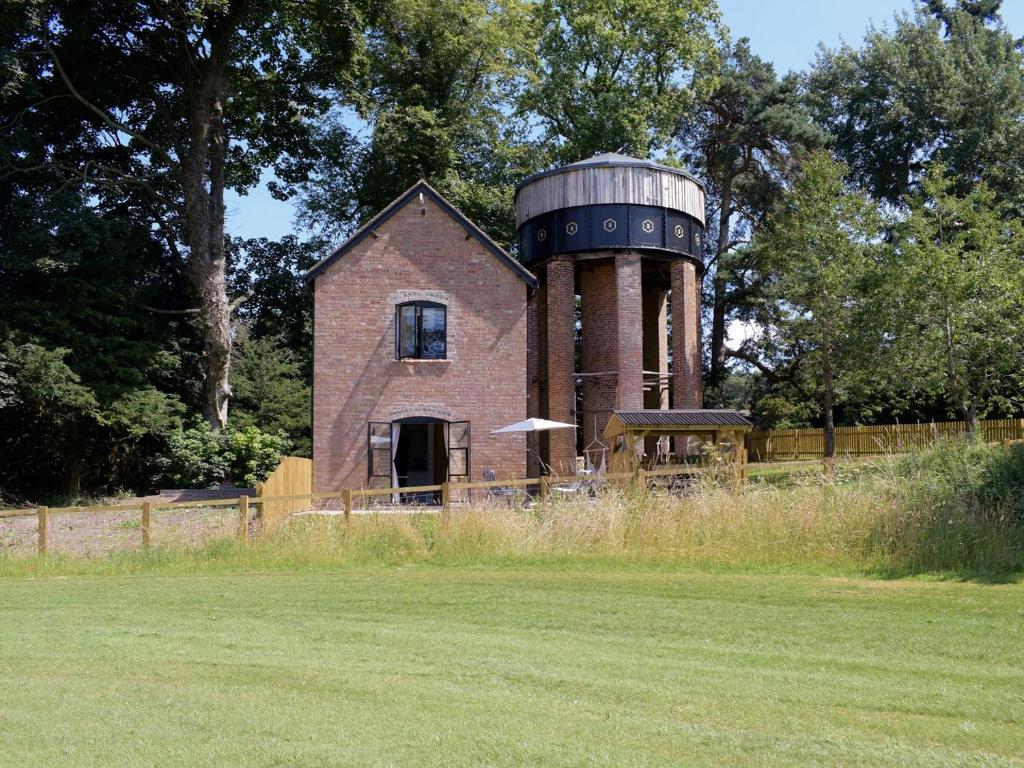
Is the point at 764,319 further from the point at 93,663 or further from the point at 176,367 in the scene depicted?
the point at 93,663

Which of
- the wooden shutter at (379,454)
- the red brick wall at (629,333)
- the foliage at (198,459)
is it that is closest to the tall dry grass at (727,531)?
the wooden shutter at (379,454)

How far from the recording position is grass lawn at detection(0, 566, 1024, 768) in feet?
17.4

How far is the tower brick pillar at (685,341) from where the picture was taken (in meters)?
27.1

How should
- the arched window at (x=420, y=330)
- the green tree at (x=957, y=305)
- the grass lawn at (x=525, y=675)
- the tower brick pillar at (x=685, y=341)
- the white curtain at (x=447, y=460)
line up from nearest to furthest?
the grass lawn at (x=525, y=675), the white curtain at (x=447, y=460), the arched window at (x=420, y=330), the green tree at (x=957, y=305), the tower brick pillar at (x=685, y=341)

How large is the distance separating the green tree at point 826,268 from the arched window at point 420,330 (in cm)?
1247

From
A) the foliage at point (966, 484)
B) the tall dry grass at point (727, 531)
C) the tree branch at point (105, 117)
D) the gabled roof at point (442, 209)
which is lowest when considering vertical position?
the tall dry grass at point (727, 531)

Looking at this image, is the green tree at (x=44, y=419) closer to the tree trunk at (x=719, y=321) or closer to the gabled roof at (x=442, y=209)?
the gabled roof at (x=442, y=209)

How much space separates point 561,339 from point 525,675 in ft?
67.3

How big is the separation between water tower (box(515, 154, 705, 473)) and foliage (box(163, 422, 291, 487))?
24.1 feet

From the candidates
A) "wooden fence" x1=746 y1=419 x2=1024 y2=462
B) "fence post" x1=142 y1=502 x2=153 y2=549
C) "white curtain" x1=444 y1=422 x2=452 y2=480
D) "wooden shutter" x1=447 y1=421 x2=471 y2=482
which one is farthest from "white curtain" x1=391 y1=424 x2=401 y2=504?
"wooden fence" x1=746 y1=419 x2=1024 y2=462

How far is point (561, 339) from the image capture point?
88.6 ft

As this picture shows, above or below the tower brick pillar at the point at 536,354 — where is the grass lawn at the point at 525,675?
below

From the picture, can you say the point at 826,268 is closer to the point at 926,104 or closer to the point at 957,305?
the point at 957,305

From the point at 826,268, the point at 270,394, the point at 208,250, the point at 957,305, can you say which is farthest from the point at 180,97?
the point at 957,305
